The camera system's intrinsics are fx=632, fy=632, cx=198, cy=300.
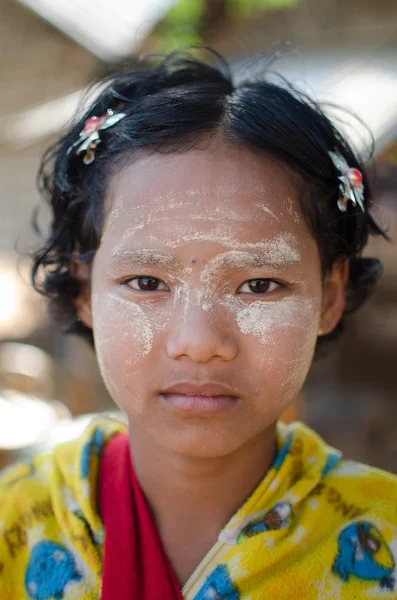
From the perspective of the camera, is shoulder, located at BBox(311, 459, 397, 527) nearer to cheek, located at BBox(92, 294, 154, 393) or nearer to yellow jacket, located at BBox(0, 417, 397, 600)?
yellow jacket, located at BBox(0, 417, 397, 600)

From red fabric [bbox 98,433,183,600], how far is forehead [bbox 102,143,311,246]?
0.59 meters

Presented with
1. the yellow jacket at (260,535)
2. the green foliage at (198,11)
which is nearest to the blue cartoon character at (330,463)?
the yellow jacket at (260,535)

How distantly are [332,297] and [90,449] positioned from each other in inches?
28.2

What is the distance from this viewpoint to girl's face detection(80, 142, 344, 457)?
1.26 metres

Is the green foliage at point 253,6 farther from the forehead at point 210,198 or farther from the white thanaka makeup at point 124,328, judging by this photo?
the white thanaka makeup at point 124,328

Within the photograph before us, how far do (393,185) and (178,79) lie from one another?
1780 mm

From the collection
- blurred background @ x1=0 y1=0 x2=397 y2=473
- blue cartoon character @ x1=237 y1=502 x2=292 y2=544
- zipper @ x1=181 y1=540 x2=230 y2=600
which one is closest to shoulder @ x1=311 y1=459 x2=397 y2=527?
blue cartoon character @ x1=237 y1=502 x2=292 y2=544

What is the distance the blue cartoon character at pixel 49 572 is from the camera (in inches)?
52.0

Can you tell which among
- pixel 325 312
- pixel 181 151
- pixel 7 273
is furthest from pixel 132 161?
pixel 7 273

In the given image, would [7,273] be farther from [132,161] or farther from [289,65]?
[132,161]

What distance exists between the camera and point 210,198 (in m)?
1.28

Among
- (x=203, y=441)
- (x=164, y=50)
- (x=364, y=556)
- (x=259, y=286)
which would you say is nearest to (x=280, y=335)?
(x=259, y=286)

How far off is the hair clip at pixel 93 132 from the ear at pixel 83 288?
0.27m

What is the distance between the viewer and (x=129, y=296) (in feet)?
4.39
